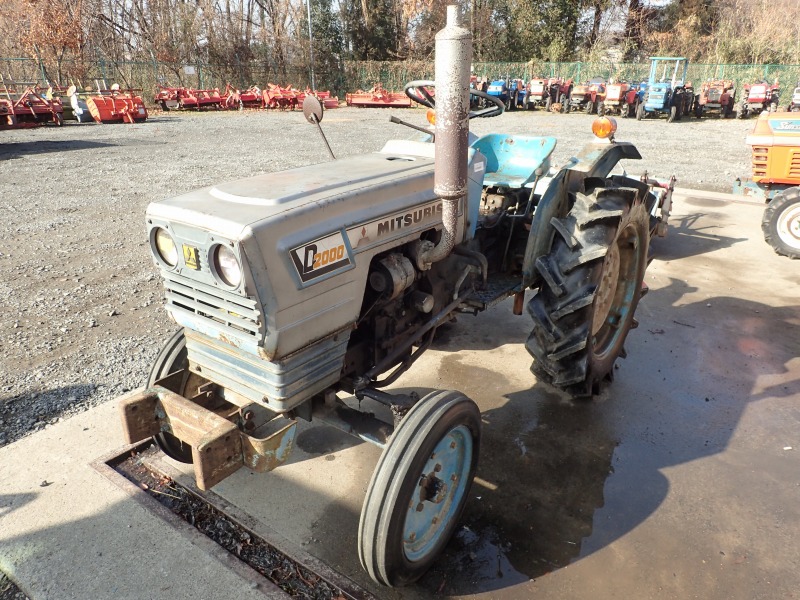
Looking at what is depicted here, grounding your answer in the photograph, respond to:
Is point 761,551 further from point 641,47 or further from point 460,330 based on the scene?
point 641,47

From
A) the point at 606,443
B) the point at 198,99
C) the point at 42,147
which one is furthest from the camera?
the point at 198,99

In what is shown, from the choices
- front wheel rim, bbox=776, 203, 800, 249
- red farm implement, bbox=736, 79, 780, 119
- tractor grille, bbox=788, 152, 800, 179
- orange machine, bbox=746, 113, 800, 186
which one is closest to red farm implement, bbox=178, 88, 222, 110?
red farm implement, bbox=736, 79, 780, 119

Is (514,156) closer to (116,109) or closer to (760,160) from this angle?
(760,160)

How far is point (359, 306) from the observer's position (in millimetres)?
2277

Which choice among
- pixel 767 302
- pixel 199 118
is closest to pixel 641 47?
pixel 199 118

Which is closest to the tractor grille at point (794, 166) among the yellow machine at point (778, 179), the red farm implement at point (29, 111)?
the yellow machine at point (778, 179)

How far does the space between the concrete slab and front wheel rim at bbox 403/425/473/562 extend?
0.53 feet

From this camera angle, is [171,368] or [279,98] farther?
[279,98]

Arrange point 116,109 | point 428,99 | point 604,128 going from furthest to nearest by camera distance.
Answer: point 116,109 → point 604,128 → point 428,99

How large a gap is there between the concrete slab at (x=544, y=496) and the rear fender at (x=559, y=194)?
937 millimetres

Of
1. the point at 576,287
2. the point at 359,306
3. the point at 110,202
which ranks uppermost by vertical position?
the point at 359,306

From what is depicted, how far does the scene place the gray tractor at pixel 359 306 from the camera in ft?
6.40

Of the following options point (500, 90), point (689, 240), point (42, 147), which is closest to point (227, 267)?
point (689, 240)

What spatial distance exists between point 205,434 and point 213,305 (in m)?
0.46
